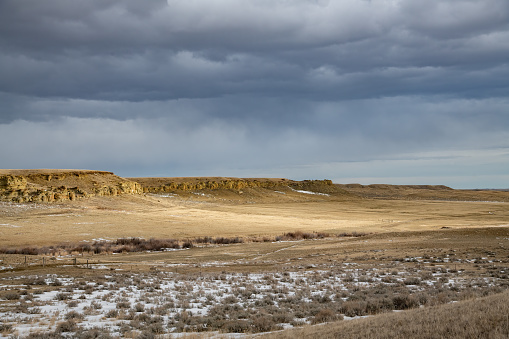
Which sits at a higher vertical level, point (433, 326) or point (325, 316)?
point (433, 326)

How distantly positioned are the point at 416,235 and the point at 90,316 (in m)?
31.7

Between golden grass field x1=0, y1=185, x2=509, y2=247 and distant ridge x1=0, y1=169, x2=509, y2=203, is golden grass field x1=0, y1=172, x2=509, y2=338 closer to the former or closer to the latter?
golden grass field x1=0, y1=185, x2=509, y2=247

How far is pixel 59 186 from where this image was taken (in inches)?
3036

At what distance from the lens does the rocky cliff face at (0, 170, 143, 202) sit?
68.6m

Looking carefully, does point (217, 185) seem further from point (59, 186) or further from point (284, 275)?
point (284, 275)

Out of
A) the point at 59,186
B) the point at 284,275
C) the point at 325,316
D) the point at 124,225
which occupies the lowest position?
the point at 124,225

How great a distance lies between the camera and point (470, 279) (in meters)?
17.3

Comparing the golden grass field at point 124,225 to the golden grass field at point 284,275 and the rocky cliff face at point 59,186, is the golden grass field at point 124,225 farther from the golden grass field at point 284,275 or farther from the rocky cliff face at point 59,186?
the rocky cliff face at point 59,186

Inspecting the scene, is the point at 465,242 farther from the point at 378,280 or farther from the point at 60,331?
the point at 60,331

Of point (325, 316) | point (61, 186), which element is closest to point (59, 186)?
point (61, 186)

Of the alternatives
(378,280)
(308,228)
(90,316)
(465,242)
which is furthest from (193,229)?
(90,316)

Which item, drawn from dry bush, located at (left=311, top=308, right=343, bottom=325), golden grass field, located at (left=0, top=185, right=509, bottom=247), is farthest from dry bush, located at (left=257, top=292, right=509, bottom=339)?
golden grass field, located at (left=0, top=185, right=509, bottom=247)

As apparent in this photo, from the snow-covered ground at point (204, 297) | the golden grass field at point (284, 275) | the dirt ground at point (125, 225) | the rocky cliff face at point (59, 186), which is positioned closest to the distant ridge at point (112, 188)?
the rocky cliff face at point (59, 186)

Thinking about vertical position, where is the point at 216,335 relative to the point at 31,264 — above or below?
above
